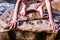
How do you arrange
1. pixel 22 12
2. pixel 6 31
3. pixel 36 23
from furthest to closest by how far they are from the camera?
pixel 22 12 < pixel 36 23 < pixel 6 31

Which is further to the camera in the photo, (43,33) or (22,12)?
(22,12)

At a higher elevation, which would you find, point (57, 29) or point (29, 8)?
point (29, 8)

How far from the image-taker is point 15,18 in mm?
2086

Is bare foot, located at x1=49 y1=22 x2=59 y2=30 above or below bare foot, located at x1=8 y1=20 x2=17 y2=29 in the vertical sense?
below

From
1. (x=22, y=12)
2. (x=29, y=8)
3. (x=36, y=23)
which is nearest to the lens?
(x=36, y=23)

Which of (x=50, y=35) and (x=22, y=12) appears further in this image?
(x=22, y=12)

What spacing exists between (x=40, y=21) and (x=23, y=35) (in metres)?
0.25

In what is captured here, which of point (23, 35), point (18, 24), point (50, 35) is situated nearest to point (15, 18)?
point (18, 24)

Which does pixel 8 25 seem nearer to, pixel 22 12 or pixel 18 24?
pixel 18 24

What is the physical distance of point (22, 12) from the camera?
90.4 inches

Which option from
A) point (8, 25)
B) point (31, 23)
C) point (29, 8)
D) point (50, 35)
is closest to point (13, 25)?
point (8, 25)

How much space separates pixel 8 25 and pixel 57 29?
0.47m

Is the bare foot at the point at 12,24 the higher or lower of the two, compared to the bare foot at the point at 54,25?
higher

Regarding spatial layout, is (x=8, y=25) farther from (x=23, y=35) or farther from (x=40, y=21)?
(x=40, y=21)
